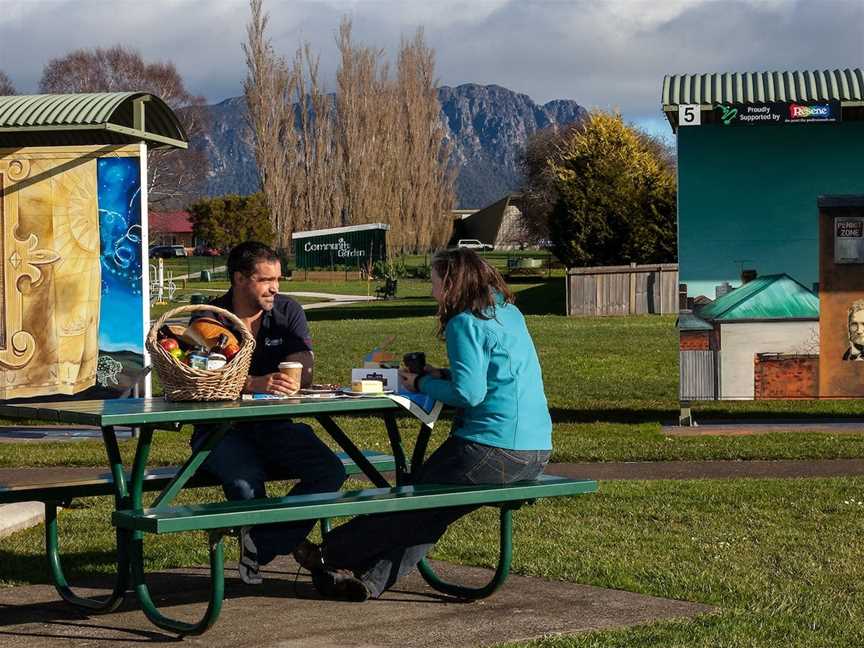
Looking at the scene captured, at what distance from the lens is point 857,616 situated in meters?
5.68

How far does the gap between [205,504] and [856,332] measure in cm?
817

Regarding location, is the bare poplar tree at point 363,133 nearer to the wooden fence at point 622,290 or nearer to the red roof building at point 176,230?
the wooden fence at point 622,290

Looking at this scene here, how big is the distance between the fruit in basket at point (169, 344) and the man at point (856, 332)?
794 cm

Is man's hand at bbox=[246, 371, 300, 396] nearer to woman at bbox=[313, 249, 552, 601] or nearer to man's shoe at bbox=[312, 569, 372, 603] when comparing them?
woman at bbox=[313, 249, 552, 601]

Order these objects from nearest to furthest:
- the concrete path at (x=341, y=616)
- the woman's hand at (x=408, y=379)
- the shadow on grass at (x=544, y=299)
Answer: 1. the concrete path at (x=341, y=616)
2. the woman's hand at (x=408, y=379)
3. the shadow on grass at (x=544, y=299)

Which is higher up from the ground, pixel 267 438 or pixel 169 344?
pixel 169 344

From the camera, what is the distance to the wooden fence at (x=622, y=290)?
33.1 metres

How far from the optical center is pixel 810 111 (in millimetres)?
11664

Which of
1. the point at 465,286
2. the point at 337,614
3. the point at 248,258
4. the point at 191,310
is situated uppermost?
the point at 248,258

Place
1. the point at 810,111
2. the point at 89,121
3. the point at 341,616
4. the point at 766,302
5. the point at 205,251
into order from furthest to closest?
the point at 205,251 < the point at 766,302 < the point at 810,111 < the point at 89,121 < the point at 341,616

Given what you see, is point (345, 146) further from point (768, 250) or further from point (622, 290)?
point (768, 250)

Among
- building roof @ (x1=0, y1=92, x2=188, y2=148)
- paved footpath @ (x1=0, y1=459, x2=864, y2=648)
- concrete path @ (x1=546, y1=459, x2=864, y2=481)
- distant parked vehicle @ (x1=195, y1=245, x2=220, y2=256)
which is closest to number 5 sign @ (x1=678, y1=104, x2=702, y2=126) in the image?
concrete path @ (x1=546, y1=459, x2=864, y2=481)

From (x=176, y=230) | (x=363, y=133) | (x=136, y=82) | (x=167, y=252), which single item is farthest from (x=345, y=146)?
(x=176, y=230)

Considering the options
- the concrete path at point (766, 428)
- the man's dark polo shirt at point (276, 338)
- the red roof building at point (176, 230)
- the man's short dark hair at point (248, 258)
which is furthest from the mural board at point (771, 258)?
the red roof building at point (176, 230)
